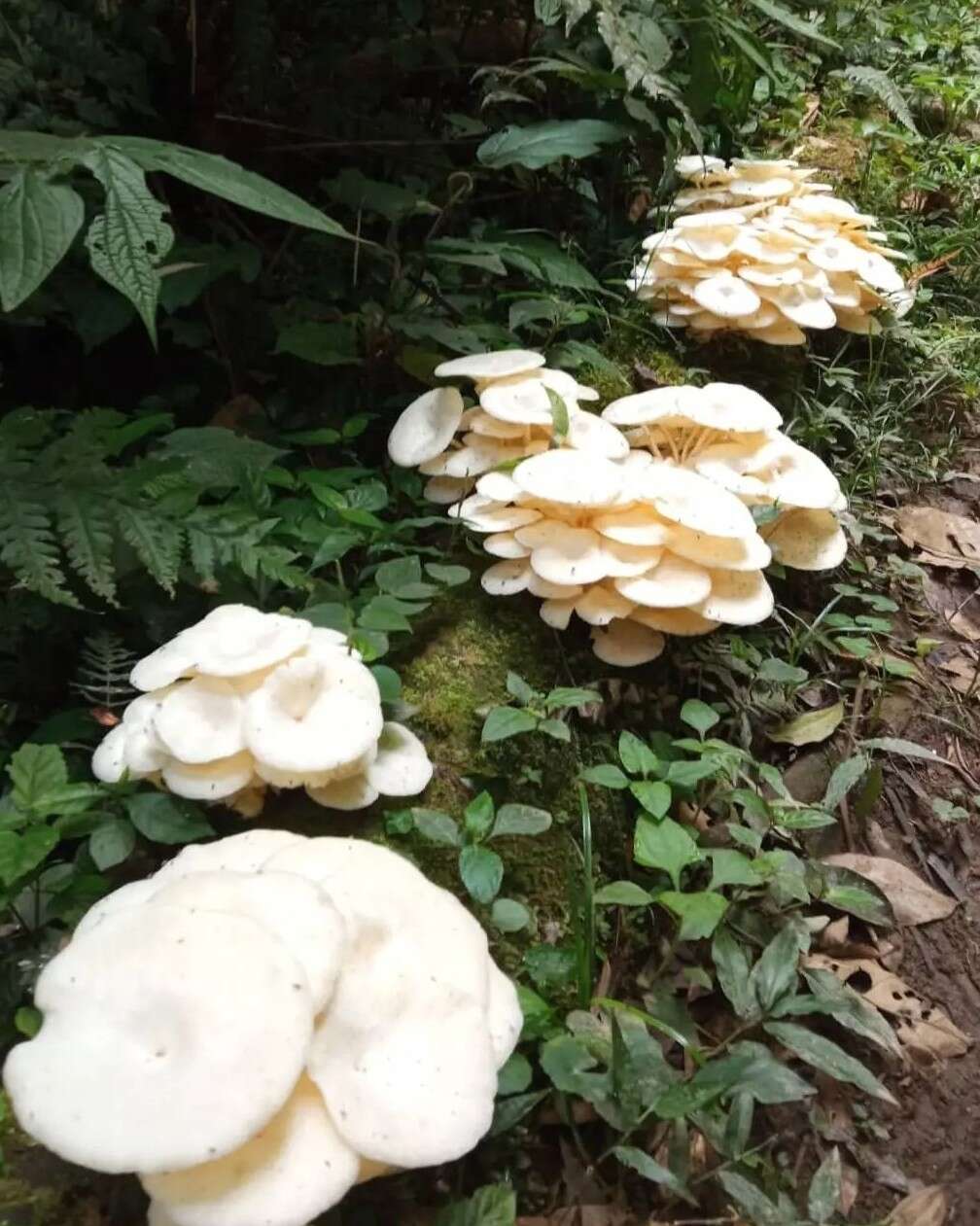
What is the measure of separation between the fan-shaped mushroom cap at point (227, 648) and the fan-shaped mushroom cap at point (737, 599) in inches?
41.3

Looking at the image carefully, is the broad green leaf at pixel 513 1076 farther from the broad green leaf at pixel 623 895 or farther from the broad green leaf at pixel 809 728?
the broad green leaf at pixel 809 728

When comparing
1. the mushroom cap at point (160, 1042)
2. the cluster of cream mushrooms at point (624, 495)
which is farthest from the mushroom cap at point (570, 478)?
the mushroom cap at point (160, 1042)

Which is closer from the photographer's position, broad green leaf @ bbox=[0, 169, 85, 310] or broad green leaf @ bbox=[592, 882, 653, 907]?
broad green leaf @ bbox=[0, 169, 85, 310]

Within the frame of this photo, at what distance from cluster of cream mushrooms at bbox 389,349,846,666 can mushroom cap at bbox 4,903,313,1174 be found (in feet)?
Answer: 4.12

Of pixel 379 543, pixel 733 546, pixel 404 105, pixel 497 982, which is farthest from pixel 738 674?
pixel 404 105

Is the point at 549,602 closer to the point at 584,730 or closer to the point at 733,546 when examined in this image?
the point at 584,730

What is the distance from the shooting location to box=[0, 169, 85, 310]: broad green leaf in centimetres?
153

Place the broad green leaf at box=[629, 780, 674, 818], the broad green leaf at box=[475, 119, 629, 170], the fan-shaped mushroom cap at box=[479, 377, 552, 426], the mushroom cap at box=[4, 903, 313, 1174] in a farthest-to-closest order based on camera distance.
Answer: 1. the broad green leaf at box=[475, 119, 629, 170]
2. the fan-shaped mushroom cap at box=[479, 377, 552, 426]
3. the broad green leaf at box=[629, 780, 674, 818]
4. the mushroom cap at box=[4, 903, 313, 1174]

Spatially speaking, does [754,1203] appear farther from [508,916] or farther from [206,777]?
[206,777]

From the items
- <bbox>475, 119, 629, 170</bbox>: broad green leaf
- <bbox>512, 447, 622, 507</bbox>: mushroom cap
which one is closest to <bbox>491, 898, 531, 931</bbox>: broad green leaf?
<bbox>512, 447, 622, 507</bbox>: mushroom cap

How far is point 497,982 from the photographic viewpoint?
159cm

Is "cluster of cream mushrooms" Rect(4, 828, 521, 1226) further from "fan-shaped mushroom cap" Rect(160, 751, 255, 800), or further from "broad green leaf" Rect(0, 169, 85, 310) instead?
Answer: "broad green leaf" Rect(0, 169, 85, 310)

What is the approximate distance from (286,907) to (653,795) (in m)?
0.94

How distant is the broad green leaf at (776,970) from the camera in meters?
1.87
